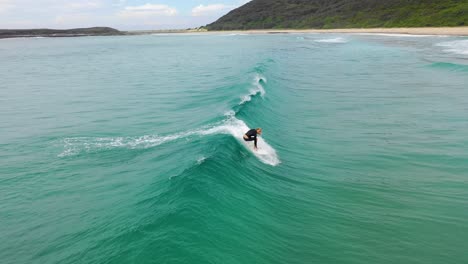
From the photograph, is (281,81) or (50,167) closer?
(50,167)

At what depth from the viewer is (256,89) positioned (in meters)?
32.5

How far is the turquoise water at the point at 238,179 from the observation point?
1002cm

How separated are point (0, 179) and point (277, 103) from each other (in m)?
19.2

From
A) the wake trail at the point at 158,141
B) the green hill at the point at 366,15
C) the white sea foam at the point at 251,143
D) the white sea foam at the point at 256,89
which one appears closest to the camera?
the white sea foam at the point at 251,143

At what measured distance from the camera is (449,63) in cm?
4250

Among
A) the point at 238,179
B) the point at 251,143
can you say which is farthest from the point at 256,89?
the point at 238,179

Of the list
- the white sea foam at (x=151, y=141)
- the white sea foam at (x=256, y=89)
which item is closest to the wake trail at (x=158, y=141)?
the white sea foam at (x=151, y=141)

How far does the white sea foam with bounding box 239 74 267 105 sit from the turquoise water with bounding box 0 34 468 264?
170 mm

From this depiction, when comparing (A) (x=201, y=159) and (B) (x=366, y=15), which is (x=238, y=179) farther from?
(B) (x=366, y=15)

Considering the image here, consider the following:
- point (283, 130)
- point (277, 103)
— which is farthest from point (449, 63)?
point (283, 130)

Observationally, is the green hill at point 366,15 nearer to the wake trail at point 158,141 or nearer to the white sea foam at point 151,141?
the wake trail at point 158,141

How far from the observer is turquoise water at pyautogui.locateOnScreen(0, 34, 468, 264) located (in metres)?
10.0

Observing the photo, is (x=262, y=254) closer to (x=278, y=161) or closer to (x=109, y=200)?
(x=109, y=200)

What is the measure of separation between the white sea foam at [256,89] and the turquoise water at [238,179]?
170mm
